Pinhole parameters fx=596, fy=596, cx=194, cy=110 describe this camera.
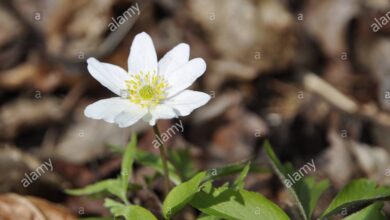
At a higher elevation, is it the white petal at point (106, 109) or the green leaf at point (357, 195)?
the white petal at point (106, 109)

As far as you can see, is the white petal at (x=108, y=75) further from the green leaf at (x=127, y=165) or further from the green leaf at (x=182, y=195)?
the green leaf at (x=182, y=195)

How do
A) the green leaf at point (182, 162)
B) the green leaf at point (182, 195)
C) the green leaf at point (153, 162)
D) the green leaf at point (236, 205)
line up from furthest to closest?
the green leaf at point (182, 162) → the green leaf at point (153, 162) → the green leaf at point (236, 205) → the green leaf at point (182, 195)

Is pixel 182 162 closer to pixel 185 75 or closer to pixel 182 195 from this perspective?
pixel 185 75

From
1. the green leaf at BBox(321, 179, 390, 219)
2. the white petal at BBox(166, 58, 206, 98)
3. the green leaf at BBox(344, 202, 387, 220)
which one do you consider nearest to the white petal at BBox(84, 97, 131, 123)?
the white petal at BBox(166, 58, 206, 98)

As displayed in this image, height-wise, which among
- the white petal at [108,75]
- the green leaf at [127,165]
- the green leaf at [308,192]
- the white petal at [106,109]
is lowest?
the green leaf at [308,192]

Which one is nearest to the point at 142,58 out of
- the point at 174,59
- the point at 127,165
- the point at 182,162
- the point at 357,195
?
the point at 174,59

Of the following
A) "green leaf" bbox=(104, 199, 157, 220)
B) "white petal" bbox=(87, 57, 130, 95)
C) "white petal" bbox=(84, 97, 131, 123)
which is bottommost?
"green leaf" bbox=(104, 199, 157, 220)

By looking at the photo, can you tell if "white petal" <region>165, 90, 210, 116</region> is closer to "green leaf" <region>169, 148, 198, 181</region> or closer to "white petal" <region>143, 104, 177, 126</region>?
"white petal" <region>143, 104, 177, 126</region>

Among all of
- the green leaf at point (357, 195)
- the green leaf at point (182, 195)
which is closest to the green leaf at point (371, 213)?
the green leaf at point (357, 195)
